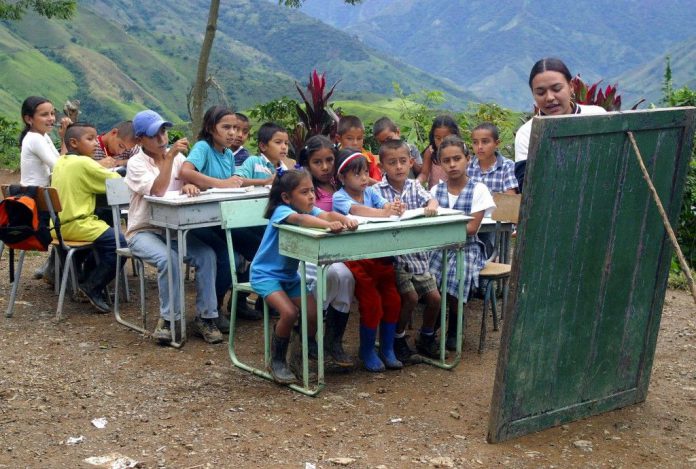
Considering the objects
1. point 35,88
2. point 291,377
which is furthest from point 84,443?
point 35,88

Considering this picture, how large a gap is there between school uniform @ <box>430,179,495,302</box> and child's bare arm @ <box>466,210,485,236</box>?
3 cm

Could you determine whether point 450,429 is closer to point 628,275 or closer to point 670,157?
point 628,275

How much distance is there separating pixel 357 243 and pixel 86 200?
2813 mm

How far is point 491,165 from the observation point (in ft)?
23.1

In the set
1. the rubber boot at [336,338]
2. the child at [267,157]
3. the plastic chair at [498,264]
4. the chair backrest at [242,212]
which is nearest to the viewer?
the rubber boot at [336,338]

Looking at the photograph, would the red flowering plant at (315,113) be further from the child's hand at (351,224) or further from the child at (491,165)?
the child's hand at (351,224)

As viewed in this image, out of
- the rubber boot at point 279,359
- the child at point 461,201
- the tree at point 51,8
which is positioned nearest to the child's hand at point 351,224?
the rubber boot at point 279,359

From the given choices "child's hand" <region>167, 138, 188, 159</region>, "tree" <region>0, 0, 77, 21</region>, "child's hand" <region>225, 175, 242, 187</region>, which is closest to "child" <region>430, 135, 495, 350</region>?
"child's hand" <region>225, 175, 242, 187</region>

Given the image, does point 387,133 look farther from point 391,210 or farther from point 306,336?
point 306,336

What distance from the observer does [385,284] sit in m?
5.62

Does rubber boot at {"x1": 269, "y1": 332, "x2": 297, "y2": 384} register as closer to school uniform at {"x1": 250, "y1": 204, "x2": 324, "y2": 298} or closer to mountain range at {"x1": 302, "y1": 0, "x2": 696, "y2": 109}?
school uniform at {"x1": 250, "y1": 204, "x2": 324, "y2": 298}

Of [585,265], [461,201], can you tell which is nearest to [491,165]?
[461,201]

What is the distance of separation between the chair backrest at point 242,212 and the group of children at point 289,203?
0.65 feet

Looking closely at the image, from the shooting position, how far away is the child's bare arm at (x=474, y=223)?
5.90m
